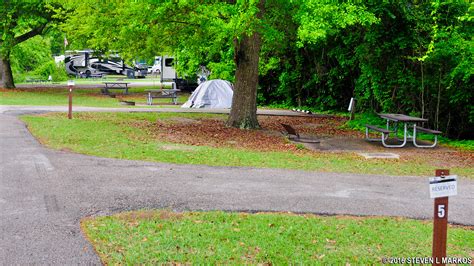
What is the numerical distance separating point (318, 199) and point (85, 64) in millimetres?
53334

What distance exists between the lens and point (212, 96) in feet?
85.9

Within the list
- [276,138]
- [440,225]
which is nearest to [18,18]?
[276,138]

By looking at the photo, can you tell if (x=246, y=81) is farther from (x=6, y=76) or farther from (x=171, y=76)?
(x=171, y=76)

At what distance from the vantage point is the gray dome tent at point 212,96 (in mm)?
25859

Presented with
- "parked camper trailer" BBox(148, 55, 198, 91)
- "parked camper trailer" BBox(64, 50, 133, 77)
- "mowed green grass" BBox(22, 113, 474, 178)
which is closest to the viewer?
"mowed green grass" BBox(22, 113, 474, 178)

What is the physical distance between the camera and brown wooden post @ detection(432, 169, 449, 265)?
4.27 meters

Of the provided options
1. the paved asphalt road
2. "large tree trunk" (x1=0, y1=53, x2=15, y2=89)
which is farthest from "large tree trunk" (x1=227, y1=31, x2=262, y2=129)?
"large tree trunk" (x1=0, y1=53, x2=15, y2=89)

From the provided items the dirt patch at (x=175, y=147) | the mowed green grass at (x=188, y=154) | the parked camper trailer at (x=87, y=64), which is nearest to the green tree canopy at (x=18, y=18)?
the mowed green grass at (x=188, y=154)

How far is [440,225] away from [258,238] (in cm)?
207

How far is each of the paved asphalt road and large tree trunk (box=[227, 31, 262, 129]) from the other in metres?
7.33

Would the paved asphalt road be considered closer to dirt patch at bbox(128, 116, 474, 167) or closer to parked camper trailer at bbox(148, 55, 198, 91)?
dirt patch at bbox(128, 116, 474, 167)

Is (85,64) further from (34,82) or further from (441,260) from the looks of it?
(441,260)

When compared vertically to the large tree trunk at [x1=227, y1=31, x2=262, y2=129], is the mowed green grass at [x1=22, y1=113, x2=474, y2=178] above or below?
below

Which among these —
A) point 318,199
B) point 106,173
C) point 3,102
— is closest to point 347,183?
point 318,199
